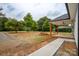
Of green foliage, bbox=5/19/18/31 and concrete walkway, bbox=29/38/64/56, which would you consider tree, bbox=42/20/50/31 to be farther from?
green foliage, bbox=5/19/18/31

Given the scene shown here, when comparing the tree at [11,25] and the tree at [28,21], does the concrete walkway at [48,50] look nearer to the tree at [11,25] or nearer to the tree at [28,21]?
the tree at [28,21]

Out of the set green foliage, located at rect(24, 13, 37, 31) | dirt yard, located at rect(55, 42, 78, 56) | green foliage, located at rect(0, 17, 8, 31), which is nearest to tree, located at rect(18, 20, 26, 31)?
green foliage, located at rect(24, 13, 37, 31)

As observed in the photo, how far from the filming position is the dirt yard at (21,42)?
11.4 ft

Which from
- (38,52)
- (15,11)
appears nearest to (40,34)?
(38,52)

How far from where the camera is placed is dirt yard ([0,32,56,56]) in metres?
3.47

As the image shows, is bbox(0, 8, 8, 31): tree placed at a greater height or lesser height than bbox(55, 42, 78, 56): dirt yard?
greater

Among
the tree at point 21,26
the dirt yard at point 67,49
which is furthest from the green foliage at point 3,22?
the dirt yard at point 67,49

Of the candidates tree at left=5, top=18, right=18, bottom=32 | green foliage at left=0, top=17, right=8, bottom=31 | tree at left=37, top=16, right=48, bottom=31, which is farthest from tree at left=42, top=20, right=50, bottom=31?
green foliage at left=0, top=17, right=8, bottom=31

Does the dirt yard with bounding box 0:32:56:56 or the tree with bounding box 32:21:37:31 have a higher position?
the tree with bounding box 32:21:37:31

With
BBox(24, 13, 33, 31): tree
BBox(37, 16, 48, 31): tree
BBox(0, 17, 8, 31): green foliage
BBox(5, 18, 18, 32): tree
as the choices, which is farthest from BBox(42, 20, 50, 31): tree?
BBox(0, 17, 8, 31): green foliage

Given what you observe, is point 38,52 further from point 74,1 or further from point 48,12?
point 74,1

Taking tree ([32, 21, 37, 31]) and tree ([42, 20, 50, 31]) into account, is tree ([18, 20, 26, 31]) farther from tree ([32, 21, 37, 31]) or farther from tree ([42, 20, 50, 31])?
tree ([42, 20, 50, 31])

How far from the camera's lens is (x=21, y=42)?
349 centimetres

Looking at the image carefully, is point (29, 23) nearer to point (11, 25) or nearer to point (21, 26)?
point (21, 26)
